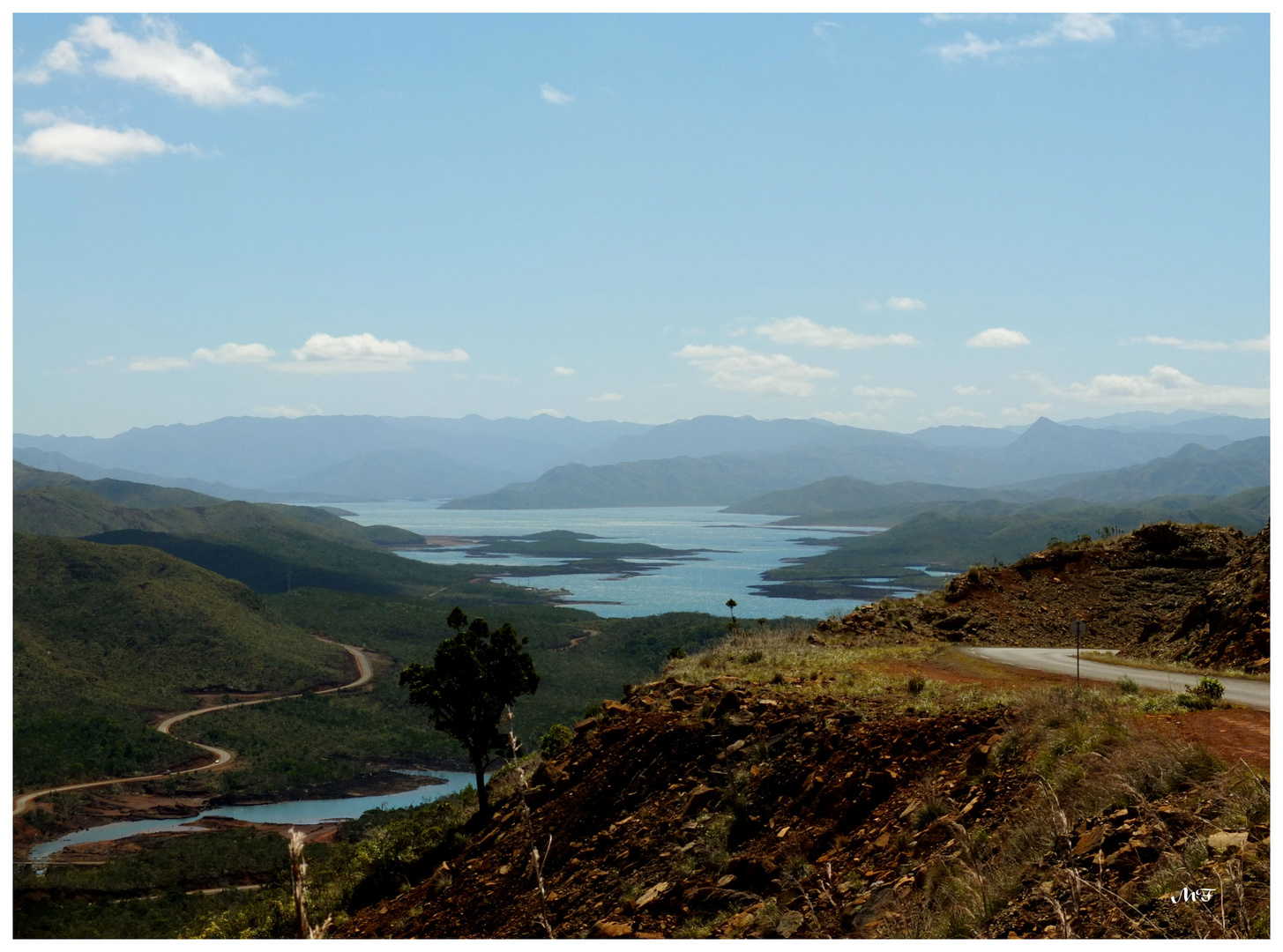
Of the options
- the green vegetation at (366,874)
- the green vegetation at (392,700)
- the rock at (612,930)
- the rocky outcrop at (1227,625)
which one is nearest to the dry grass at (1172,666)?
the rocky outcrop at (1227,625)

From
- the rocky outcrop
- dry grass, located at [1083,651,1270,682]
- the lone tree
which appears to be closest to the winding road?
the lone tree

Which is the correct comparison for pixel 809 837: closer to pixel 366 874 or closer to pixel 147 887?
pixel 366 874

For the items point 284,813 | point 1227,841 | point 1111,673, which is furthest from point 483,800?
point 284,813

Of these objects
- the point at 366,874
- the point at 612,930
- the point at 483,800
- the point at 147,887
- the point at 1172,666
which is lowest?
the point at 147,887

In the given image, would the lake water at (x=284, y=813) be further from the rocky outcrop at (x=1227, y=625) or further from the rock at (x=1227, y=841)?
the rock at (x=1227, y=841)

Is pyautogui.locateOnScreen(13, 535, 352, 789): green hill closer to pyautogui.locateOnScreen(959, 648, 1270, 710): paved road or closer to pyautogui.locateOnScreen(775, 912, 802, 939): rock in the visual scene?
pyautogui.locateOnScreen(959, 648, 1270, 710): paved road
